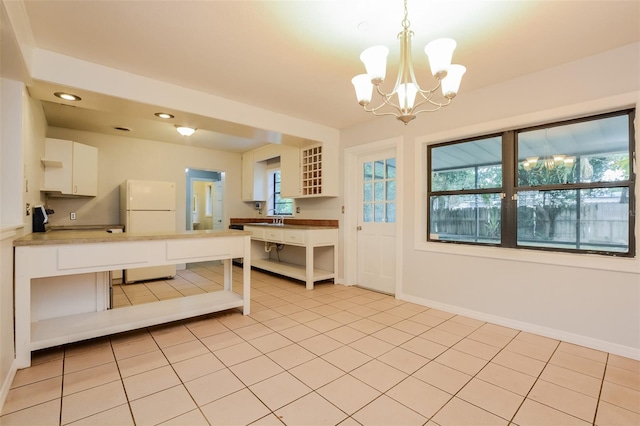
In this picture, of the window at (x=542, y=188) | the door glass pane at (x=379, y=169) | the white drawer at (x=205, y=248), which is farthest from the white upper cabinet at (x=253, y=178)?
the window at (x=542, y=188)

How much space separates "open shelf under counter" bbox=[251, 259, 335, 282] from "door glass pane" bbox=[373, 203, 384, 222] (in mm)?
1099

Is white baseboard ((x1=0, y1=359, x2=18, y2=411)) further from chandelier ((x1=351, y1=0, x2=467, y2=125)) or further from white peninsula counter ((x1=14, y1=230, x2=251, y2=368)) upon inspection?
chandelier ((x1=351, y1=0, x2=467, y2=125))

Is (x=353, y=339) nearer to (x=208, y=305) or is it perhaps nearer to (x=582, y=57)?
(x=208, y=305)

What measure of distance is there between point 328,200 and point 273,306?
6.35 feet

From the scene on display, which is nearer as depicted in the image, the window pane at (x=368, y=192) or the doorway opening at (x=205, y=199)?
the window pane at (x=368, y=192)

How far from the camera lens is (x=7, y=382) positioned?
1.76 m

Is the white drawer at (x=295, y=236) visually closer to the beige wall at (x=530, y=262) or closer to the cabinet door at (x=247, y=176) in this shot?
the beige wall at (x=530, y=262)

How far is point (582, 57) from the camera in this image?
2385mm

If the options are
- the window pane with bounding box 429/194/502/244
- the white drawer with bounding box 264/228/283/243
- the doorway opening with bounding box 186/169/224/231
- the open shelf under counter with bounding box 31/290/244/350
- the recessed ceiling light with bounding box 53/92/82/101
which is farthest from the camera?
the doorway opening with bounding box 186/169/224/231

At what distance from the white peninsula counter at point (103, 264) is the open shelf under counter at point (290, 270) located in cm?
135

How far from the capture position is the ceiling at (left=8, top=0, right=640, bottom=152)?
5.98ft

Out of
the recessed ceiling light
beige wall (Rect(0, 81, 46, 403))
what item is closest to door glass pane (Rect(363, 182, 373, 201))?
the recessed ceiling light

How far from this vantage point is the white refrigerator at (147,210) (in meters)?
4.40

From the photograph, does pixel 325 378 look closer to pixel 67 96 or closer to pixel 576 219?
pixel 576 219
